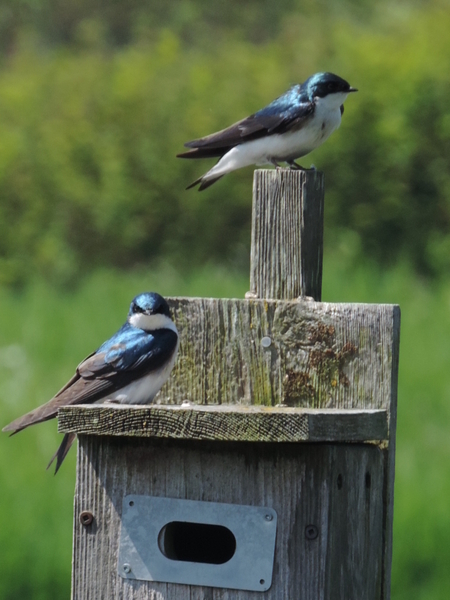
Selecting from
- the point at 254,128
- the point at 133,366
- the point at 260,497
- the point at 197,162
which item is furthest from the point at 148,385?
the point at 197,162

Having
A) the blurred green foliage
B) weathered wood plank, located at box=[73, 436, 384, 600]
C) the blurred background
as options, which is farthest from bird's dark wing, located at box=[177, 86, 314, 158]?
the blurred green foliage

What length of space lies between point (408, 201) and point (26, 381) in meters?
3.52

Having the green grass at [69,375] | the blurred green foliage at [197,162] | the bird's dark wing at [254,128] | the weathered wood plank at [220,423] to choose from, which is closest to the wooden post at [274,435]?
the weathered wood plank at [220,423]

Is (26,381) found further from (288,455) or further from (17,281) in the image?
(288,455)

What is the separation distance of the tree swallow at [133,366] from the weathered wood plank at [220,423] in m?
0.29

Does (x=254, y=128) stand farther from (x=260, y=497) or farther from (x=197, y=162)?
(x=197, y=162)

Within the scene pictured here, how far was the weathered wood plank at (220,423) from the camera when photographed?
6.76ft

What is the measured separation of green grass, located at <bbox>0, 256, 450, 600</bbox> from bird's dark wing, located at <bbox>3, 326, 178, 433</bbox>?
2.24 m

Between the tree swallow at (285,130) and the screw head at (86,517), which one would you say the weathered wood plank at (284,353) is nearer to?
the screw head at (86,517)

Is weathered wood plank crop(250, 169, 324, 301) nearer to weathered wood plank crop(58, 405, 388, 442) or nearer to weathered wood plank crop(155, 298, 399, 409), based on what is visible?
weathered wood plank crop(155, 298, 399, 409)

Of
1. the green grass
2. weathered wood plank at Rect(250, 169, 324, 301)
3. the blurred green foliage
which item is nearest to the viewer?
weathered wood plank at Rect(250, 169, 324, 301)

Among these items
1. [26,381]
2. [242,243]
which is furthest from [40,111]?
[26,381]

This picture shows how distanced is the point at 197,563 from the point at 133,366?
0.52 meters

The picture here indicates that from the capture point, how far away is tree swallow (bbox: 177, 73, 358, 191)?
124 inches
